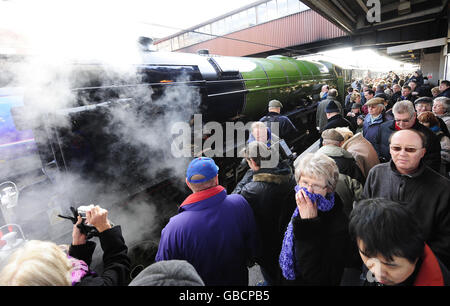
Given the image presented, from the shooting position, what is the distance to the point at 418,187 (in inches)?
58.5

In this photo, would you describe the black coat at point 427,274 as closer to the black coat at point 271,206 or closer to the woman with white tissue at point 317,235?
the woman with white tissue at point 317,235

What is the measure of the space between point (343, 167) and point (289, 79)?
485 centimetres

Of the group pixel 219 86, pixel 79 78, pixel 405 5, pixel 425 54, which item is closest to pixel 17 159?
pixel 79 78

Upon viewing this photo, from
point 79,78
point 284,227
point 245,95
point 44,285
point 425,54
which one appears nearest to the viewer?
point 44,285

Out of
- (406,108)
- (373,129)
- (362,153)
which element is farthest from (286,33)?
(362,153)

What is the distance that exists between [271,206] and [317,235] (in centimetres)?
57

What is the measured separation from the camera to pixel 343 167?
2.05 metres

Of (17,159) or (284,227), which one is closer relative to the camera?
(284,227)

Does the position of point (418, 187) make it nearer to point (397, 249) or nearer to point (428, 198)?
point (428, 198)

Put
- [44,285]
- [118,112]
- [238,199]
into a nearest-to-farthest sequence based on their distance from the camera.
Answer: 1. [44,285]
2. [238,199]
3. [118,112]

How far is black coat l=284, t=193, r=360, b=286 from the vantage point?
123 centimetres

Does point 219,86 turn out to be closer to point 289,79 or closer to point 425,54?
point 289,79

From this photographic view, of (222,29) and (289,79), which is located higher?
(222,29)

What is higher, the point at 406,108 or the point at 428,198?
the point at 406,108
